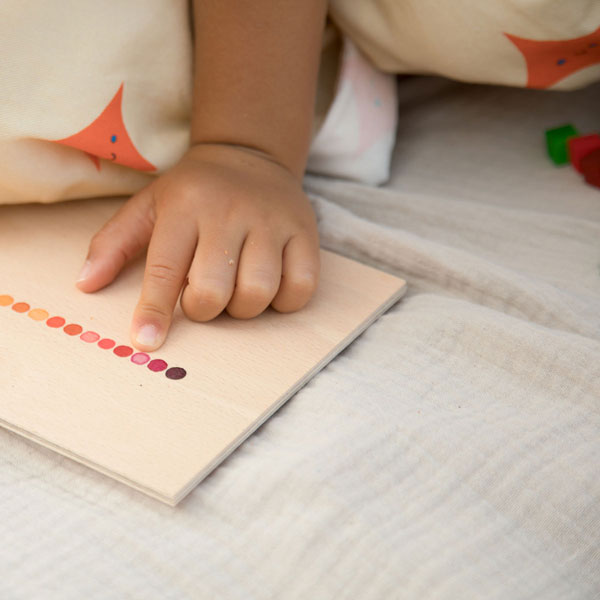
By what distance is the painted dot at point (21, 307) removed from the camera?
449 millimetres

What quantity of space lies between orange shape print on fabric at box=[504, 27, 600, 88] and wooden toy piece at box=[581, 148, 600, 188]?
0.22 feet

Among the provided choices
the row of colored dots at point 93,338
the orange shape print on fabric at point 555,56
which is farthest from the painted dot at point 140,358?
the orange shape print on fabric at point 555,56

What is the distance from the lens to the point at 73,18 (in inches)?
18.9

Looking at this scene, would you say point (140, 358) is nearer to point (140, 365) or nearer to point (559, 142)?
point (140, 365)

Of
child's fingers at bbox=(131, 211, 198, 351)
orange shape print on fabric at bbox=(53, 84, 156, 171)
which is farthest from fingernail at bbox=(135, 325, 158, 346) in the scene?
orange shape print on fabric at bbox=(53, 84, 156, 171)

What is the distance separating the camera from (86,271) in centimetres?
47

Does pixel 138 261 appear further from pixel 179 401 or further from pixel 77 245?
pixel 179 401

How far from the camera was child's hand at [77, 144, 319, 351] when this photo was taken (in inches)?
17.0

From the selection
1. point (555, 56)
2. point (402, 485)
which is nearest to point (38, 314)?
point (402, 485)

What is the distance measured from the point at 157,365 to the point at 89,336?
5 cm

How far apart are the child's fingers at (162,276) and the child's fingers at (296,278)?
6 centimetres

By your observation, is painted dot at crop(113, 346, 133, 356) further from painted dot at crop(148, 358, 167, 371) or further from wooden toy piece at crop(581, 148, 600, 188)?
wooden toy piece at crop(581, 148, 600, 188)

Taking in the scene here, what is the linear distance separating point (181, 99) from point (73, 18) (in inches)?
4.2

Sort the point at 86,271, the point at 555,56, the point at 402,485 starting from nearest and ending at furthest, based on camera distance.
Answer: the point at 402,485
the point at 86,271
the point at 555,56
